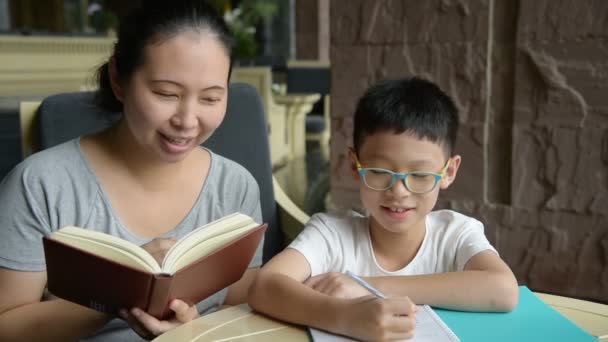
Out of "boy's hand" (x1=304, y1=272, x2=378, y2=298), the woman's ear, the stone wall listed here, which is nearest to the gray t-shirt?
the woman's ear

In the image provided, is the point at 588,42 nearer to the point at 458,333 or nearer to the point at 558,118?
the point at 558,118

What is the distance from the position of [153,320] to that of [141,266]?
15cm

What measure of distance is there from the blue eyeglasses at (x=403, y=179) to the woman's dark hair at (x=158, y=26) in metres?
0.41

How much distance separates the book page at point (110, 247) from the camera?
87cm

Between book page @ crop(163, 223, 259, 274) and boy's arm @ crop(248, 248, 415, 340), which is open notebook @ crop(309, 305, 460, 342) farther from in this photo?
book page @ crop(163, 223, 259, 274)

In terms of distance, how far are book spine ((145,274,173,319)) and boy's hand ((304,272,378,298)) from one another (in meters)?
0.26

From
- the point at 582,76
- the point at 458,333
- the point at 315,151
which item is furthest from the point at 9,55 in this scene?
the point at 458,333

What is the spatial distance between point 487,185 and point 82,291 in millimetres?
1389

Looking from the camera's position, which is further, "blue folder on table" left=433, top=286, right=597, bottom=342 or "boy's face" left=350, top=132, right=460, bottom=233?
"boy's face" left=350, top=132, right=460, bottom=233

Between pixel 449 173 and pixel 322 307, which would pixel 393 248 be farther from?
pixel 322 307

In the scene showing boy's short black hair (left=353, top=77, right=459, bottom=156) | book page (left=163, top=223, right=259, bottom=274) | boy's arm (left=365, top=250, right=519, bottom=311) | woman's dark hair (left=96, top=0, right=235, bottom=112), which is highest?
woman's dark hair (left=96, top=0, right=235, bottom=112)

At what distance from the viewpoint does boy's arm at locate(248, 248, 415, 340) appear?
2.95 feet

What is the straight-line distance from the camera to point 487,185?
1953mm

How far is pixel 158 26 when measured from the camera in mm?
1162
